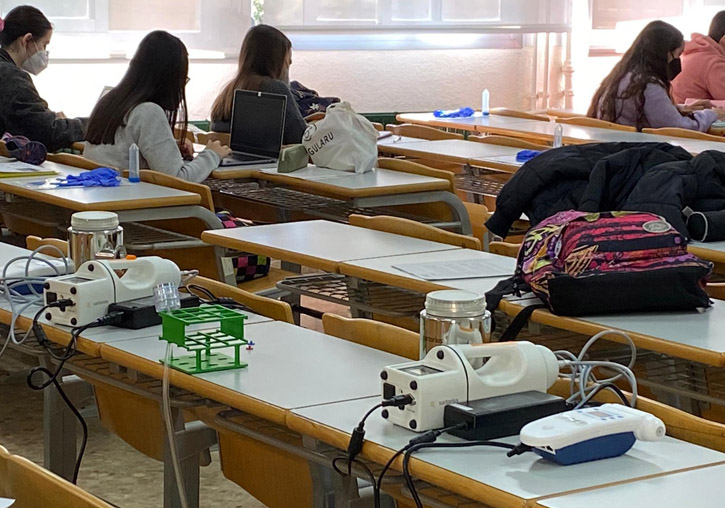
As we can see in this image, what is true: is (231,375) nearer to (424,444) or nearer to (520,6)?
(424,444)

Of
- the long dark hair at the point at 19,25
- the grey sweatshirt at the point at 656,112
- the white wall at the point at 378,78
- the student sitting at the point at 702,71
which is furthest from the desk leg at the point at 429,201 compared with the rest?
the student sitting at the point at 702,71

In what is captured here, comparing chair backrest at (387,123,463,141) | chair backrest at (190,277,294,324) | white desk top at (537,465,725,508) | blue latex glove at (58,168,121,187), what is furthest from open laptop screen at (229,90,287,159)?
white desk top at (537,465,725,508)

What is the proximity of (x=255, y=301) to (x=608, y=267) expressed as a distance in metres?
0.80

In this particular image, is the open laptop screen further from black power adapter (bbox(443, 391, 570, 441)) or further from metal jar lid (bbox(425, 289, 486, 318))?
black power adapter (bbox(443, 391, 570, 441))

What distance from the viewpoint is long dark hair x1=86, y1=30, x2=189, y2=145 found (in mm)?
5055

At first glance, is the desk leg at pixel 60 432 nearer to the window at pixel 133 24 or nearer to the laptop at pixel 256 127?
the laptop at pixel 256 127

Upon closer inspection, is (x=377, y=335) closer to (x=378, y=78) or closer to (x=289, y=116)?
(x=289, y=116)

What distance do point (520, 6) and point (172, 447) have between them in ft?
25.3

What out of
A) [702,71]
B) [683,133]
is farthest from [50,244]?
[702,71]

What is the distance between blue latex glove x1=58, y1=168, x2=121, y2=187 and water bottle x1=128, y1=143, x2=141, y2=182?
6 centimetres

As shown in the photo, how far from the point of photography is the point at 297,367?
233cm

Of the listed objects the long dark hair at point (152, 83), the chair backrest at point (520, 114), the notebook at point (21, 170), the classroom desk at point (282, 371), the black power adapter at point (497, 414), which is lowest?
the classroom desk at point (282, 371)

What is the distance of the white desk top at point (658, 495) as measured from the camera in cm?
164

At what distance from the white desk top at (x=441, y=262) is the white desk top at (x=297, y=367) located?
60cm
